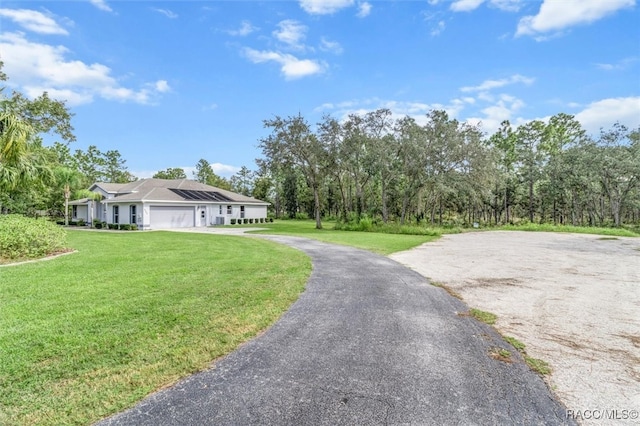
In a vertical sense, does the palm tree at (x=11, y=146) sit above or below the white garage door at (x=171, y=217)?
above

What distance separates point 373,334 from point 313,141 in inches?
897

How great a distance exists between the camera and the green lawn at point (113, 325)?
2.48m

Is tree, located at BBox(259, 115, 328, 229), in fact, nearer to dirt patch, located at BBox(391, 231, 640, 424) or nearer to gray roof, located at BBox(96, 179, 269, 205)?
gray roof, located at BBox(96, 179, 269, 205)

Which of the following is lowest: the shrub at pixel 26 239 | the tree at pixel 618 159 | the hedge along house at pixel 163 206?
the shrub at pixel 26 239

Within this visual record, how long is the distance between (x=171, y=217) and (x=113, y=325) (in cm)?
2402

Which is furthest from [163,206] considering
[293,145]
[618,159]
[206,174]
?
[618,159]

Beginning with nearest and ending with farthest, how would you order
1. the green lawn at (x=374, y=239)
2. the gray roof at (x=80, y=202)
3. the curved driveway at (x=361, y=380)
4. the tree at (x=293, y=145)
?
1. the curved driveway at (x=361, y=380)
2. the green lawn at (x=374, y=239)
3. the tree at (x=293, y=145)
4. the gray roof at (x=80, y=202)

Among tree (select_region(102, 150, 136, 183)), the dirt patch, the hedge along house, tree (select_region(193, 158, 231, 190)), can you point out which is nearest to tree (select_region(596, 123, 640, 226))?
the dirt patch

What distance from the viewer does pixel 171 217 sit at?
25.8m

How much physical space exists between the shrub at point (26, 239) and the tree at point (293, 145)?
1733cm

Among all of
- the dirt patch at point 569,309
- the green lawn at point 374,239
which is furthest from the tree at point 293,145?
the dirt patch at point 569,309

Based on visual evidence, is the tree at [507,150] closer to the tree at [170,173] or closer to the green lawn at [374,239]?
the green lawn at [374,239]

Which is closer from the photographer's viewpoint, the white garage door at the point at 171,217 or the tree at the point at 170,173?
the white garage door at the point at 171,217

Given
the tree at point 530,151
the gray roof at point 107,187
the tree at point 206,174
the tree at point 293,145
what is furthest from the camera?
the tree at point 206,174
